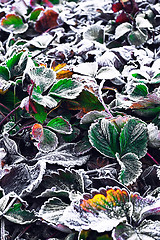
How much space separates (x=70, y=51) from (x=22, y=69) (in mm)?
247

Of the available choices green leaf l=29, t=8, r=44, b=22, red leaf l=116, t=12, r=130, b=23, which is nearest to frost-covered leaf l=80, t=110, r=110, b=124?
red leaf l=116, t=12, r=130, b=23

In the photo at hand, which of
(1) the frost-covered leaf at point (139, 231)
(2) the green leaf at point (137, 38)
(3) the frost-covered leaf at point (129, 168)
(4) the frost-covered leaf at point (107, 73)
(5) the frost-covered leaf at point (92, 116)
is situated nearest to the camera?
(1) the frost-covered leaf at point (139, 231)

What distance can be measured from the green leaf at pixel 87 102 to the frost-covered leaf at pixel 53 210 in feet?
0.92

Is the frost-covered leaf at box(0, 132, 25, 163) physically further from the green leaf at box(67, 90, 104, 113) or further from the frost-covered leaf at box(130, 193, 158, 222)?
the frost-covered leaf at box(130, 193, 158, 222)

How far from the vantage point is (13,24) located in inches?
47.3

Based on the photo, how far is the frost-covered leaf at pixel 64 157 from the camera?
70cm

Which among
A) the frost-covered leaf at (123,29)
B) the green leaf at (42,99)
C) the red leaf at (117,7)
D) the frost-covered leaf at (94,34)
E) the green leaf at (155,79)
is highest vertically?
the green leaf at (42,99)

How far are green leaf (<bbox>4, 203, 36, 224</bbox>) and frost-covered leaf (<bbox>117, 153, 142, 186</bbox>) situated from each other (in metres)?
0.20

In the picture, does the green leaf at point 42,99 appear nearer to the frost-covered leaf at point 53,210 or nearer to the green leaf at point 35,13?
the frost-covered leaf at point 53,210

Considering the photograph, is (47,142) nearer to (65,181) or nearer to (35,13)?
(65,181)

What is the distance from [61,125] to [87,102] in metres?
0.10

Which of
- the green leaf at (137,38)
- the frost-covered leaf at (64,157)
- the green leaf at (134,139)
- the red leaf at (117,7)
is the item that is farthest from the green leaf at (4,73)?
the red leaf at (117,7)

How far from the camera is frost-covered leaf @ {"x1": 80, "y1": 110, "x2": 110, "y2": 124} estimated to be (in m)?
0.72

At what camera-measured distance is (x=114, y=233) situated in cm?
50
